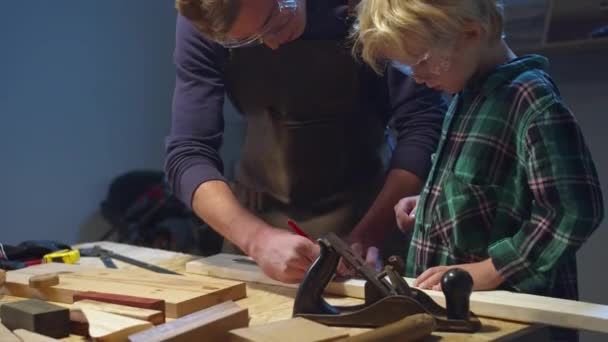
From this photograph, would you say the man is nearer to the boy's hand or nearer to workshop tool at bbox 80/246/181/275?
workshop tool at bbox 80/246/181/275

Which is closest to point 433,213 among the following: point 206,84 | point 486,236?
point 486,236

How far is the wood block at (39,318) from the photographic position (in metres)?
1.15

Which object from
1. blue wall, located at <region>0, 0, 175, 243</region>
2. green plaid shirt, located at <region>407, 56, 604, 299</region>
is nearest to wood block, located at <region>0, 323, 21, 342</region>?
green plaid shirt, located at <region>407, 56, 604, 299</region>

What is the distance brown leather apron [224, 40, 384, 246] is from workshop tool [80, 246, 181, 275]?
377mm

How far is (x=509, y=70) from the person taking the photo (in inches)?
53.0

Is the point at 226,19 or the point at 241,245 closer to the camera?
the point at 226,19

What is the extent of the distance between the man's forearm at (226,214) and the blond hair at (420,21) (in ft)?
1.66

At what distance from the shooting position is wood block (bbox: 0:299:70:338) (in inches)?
45.2

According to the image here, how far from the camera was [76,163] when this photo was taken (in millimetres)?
3672

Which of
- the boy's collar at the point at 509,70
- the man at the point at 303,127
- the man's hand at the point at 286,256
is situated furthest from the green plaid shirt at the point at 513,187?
the man at the point at 303,127

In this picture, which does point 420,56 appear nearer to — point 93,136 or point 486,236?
point 486,236

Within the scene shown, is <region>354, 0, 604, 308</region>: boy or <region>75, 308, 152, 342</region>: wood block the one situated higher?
<region>354, 0, 604, 308</region>: boy

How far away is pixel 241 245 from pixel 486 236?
0.55m

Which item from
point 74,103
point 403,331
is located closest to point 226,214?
point 403,331
